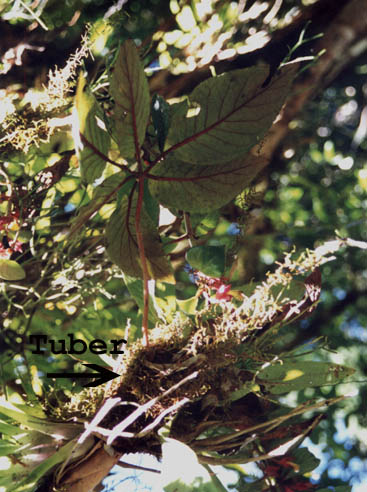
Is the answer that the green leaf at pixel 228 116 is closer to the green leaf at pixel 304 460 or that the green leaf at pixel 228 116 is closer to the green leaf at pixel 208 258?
the green leaf at pixel 208 258

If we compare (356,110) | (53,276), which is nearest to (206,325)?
(53,276)

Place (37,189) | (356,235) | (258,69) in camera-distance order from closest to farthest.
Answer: (258,69), (37,189), (356,235)

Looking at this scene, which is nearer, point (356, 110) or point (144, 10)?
point (144, 10)

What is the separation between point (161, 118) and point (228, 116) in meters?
0.05

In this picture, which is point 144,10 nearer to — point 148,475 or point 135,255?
point 135,255

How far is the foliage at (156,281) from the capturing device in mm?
341

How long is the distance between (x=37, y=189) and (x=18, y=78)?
11 cm

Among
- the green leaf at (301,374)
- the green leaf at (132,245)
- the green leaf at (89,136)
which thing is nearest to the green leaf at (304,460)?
the green leaf at (301,374)

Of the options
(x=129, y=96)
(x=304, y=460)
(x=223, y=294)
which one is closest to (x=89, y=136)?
(x=129, y=96)

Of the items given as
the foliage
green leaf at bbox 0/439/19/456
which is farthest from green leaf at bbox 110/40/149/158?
green leaf at bbox 0/439/19/456

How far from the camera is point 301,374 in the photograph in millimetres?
386

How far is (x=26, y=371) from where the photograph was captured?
45cm

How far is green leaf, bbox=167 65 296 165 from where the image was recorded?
334 mm

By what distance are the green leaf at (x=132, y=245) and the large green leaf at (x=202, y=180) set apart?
0.03 metres
